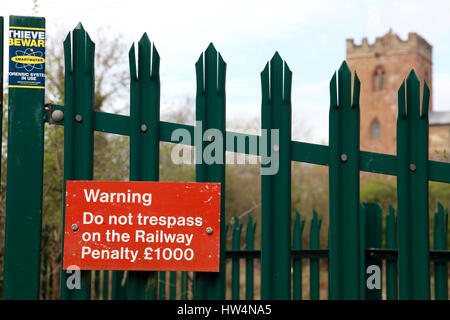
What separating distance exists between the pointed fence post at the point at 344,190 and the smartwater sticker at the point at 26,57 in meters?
1.45

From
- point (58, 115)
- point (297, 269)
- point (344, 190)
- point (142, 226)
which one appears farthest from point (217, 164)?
point (297, 269)

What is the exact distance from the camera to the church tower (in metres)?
52.4

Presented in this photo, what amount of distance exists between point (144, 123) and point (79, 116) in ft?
1.04

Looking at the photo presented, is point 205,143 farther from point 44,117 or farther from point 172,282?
point 172,282

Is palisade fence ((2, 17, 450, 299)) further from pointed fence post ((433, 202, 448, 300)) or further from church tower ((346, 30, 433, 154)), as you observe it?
church tower ((346, 30, 433, 154))

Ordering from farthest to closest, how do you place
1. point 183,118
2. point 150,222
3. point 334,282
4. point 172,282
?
point 183,118 < point 172,282 < point 334,282 < point 150,222

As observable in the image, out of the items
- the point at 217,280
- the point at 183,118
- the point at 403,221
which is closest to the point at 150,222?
the point at 217,280

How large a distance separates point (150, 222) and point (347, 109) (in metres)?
1.11

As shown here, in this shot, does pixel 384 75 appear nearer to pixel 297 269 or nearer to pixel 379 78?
pixel 379 78

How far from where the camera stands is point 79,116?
3.01m

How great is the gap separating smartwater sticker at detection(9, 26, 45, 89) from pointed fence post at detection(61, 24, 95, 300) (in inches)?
6.3

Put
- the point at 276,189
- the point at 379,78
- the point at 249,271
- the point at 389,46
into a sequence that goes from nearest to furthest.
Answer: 1. the point at 276,189
2. the point at 249,271
3. the point at 379,78
4. the point at 389,46

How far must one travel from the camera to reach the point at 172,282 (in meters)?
6.24

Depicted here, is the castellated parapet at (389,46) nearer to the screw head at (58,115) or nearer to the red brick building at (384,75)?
the red brick building at (384,75)
